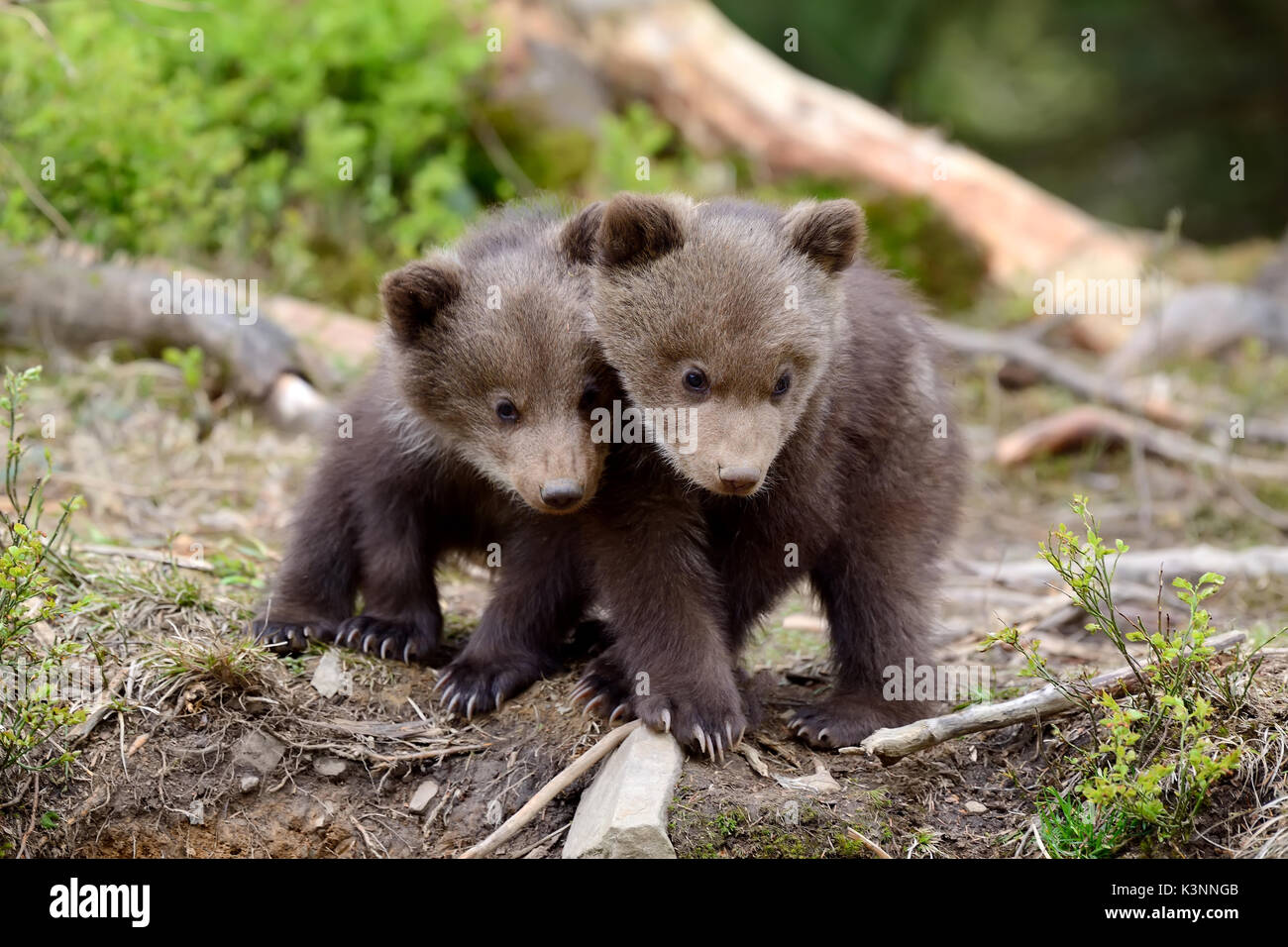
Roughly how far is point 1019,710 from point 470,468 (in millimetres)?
2212

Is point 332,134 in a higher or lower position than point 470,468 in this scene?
higher

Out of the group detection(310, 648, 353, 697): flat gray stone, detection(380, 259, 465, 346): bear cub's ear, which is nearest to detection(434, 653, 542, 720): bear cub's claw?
detection(310, 648, 353, 697): flat gray stone

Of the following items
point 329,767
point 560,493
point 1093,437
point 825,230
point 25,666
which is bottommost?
point 1093,437

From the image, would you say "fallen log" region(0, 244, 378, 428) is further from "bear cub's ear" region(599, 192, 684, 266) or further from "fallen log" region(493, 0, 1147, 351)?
"fallen log" region(493, 0, 1147, 351)

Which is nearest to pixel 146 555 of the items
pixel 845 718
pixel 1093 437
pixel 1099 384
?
pixel 845 718

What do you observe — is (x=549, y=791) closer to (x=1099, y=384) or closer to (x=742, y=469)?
(x=742, y=469)

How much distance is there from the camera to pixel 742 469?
165 inches

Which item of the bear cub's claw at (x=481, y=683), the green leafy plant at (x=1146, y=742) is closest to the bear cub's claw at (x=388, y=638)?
the bear cub's claw at (x=481, y=683)

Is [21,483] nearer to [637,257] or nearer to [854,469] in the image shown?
[637,257]

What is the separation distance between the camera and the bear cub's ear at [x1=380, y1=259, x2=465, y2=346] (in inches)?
189

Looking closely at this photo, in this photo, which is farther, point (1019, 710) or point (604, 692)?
point (604, 692)

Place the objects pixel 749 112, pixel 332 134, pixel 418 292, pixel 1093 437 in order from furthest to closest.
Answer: pixel 749 112 → pixel 332 134 → pixel 1093 437 → pixel 418 292
